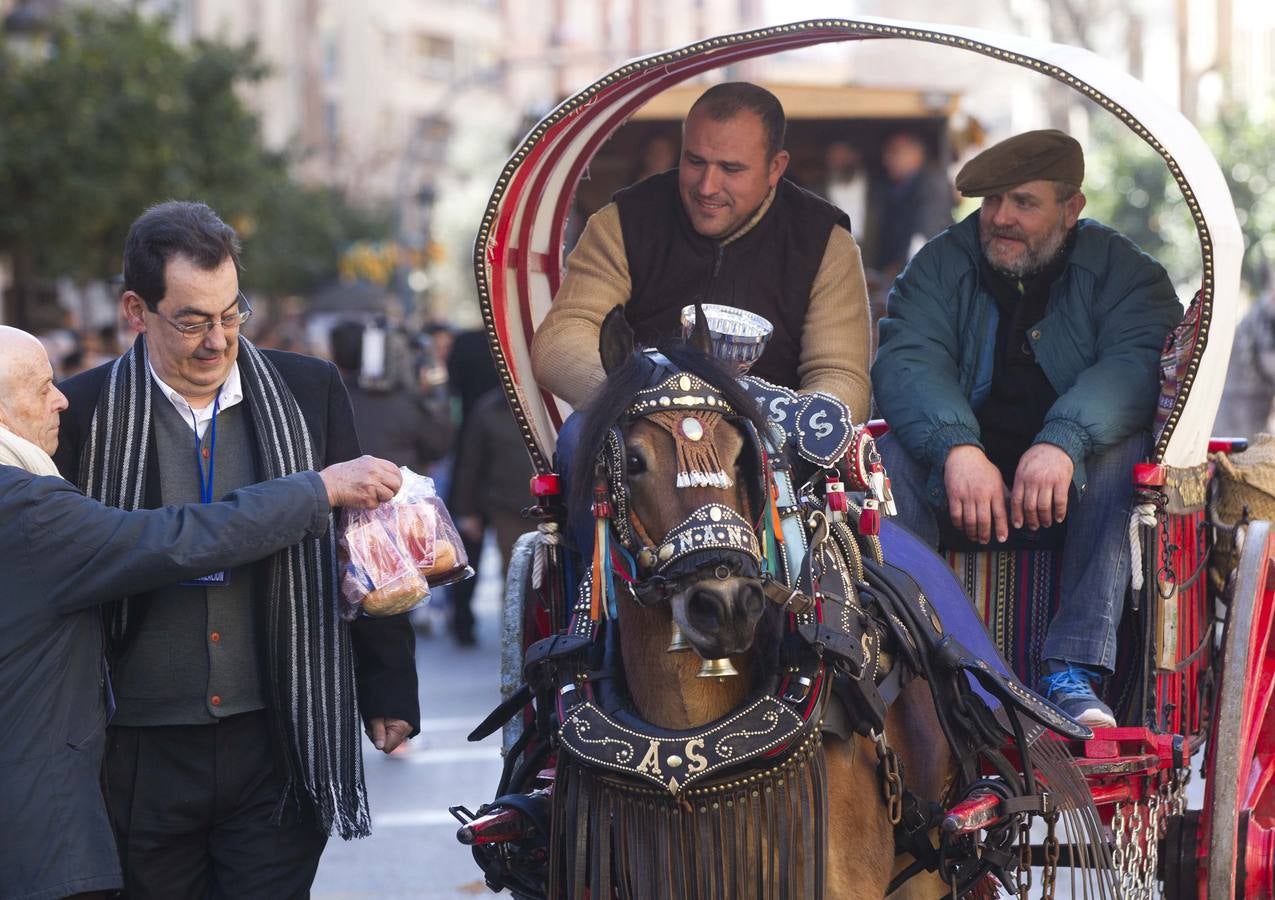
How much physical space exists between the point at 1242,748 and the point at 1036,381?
123 cm

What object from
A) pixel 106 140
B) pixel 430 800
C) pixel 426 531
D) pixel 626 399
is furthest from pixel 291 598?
pixel 106 140

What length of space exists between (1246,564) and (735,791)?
1.84 m

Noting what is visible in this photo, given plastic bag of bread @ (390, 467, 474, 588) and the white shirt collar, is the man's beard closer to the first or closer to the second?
plastic bag of bread @ (390, 467, 474, 588)

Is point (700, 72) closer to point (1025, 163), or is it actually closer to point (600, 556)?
point (1025, 163)

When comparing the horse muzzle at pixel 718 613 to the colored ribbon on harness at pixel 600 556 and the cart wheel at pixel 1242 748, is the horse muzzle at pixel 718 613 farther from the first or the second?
the cart wheel at pixel 1242 748

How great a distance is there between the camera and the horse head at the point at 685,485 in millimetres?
3205

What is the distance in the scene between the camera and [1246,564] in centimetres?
466

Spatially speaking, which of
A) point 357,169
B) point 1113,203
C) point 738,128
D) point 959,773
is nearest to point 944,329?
point 738,128

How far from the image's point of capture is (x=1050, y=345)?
516cm

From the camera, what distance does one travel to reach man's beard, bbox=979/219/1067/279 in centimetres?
520

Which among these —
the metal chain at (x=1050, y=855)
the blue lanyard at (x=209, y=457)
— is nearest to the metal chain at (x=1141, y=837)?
the metal chain at (x=1050, y=855)

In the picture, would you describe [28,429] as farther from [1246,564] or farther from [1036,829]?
[1036,829]

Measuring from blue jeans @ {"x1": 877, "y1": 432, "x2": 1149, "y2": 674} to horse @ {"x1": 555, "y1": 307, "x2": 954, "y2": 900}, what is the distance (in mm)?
1282

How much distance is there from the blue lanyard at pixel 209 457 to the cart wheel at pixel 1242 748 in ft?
8.11
